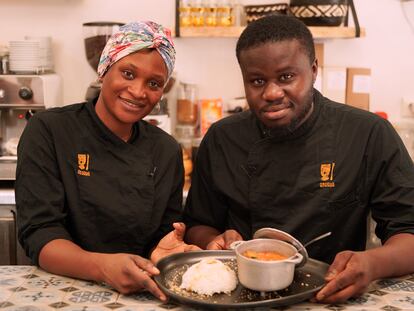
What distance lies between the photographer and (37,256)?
5.06 feet

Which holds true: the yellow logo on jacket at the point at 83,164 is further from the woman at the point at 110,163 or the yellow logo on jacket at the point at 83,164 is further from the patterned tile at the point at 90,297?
the patterned tile at the point at 90,297

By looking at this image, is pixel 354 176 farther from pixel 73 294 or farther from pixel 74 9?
pixel 74 9

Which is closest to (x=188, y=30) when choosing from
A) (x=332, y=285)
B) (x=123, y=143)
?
(x=123, y=143)

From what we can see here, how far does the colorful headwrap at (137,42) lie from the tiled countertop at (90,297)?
2.21 ft

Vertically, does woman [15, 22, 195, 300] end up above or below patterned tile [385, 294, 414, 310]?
above

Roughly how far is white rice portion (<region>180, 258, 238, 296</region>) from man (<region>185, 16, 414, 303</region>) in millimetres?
236

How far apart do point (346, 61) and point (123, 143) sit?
5.72ft

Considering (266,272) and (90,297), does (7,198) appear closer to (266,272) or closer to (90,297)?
(90,297)

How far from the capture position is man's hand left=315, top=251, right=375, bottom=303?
1.29m

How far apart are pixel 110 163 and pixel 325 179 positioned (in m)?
0.64

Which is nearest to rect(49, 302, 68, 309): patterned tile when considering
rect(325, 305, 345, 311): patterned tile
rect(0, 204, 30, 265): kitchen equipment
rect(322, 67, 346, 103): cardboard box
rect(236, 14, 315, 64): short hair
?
rect(325, 305, 345, 311): patterned tile

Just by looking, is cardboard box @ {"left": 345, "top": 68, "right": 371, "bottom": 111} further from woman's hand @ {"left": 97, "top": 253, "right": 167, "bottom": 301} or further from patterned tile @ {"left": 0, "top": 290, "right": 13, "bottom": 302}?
patterned tile @ {"left": 0, "top": 290, "right": 13, "bottom": 302}

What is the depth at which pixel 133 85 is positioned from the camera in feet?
5.75

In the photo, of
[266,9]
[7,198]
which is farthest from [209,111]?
[7,198]
